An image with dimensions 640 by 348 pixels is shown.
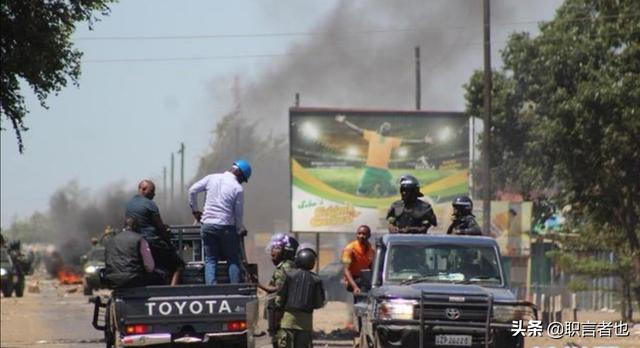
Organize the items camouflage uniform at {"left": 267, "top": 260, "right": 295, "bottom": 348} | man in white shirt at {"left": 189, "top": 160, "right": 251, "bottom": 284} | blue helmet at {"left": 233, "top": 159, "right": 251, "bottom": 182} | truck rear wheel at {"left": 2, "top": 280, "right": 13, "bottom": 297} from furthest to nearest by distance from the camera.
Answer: truck rear wheel at {"left": 2, "top": 280, "right": 13, "bottom": 297}
blue helmet at {"left": 233, "top": 159, "right": 251, "bottom": 182}
man in white shirt at {"left": 189, "top": 160, "right": 251, "bottom": 284}
camouflage uniform at {"left": 267, "top": 260, "right": 295, "bottom": 348}

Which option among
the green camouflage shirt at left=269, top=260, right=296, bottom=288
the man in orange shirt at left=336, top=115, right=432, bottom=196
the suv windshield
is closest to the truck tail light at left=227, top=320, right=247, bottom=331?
the green camouflage shirt at left=269, top=260, right=296, bottom=288

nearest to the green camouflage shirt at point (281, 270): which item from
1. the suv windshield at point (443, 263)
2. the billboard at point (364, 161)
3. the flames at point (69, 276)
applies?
the suv windshield at point (443, 263)

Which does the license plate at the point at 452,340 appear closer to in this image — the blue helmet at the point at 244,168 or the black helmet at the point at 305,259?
the black helmet at the point at 305,259

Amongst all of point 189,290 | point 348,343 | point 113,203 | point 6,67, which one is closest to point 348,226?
point 348,343

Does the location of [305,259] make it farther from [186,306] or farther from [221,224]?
[221,224]

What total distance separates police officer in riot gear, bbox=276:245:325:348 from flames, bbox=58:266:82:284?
5066cm

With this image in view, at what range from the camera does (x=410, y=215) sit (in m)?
16.8

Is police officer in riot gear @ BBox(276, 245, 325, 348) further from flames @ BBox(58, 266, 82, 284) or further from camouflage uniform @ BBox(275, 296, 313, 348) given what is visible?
flames @ BBox(58, 266, 82, 284)

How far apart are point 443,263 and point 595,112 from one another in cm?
1621

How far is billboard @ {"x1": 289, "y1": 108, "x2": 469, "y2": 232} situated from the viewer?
40469 mm

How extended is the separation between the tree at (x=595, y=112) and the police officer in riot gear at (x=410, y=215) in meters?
14.5

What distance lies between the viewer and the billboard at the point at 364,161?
1593 inches

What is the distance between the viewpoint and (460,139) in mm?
41875

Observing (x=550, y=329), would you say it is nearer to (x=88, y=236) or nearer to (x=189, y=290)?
(x=189, y=290)
